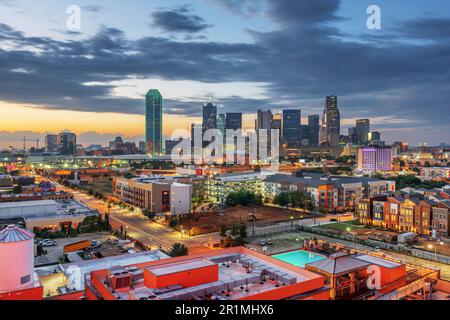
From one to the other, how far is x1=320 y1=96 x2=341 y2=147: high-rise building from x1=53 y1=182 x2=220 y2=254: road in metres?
154

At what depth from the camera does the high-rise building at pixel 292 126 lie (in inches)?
7200

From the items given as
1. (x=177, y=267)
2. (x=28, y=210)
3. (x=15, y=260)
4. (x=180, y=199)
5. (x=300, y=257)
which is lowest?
(x=180, y=199)

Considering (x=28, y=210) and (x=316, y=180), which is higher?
(x=316, y=180)

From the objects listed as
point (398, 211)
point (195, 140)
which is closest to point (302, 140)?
point (195, 140)

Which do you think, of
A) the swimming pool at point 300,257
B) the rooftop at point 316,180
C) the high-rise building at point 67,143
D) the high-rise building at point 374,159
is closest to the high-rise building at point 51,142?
the high-rise building at point 67,143

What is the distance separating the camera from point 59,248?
2252 cm

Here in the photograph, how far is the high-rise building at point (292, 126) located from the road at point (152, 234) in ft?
501

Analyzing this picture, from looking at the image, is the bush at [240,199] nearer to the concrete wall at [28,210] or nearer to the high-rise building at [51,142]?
the concrete wall at [28,210]

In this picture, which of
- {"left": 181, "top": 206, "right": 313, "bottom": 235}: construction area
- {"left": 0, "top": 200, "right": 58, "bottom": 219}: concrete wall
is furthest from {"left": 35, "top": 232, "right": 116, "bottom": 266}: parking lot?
{"left": 181, "top": 206, "right": 313, "bottom": 235}: construction area

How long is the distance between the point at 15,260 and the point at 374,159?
87836 mm

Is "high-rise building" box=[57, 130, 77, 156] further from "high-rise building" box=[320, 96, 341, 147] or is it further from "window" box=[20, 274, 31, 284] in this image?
"window" box=[20, 274, 31, 284]

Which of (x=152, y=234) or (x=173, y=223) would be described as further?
(x=173, y=223)

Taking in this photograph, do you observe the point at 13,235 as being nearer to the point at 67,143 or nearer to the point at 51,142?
the point at 67,143

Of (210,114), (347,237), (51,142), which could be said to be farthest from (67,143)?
(347,237)
